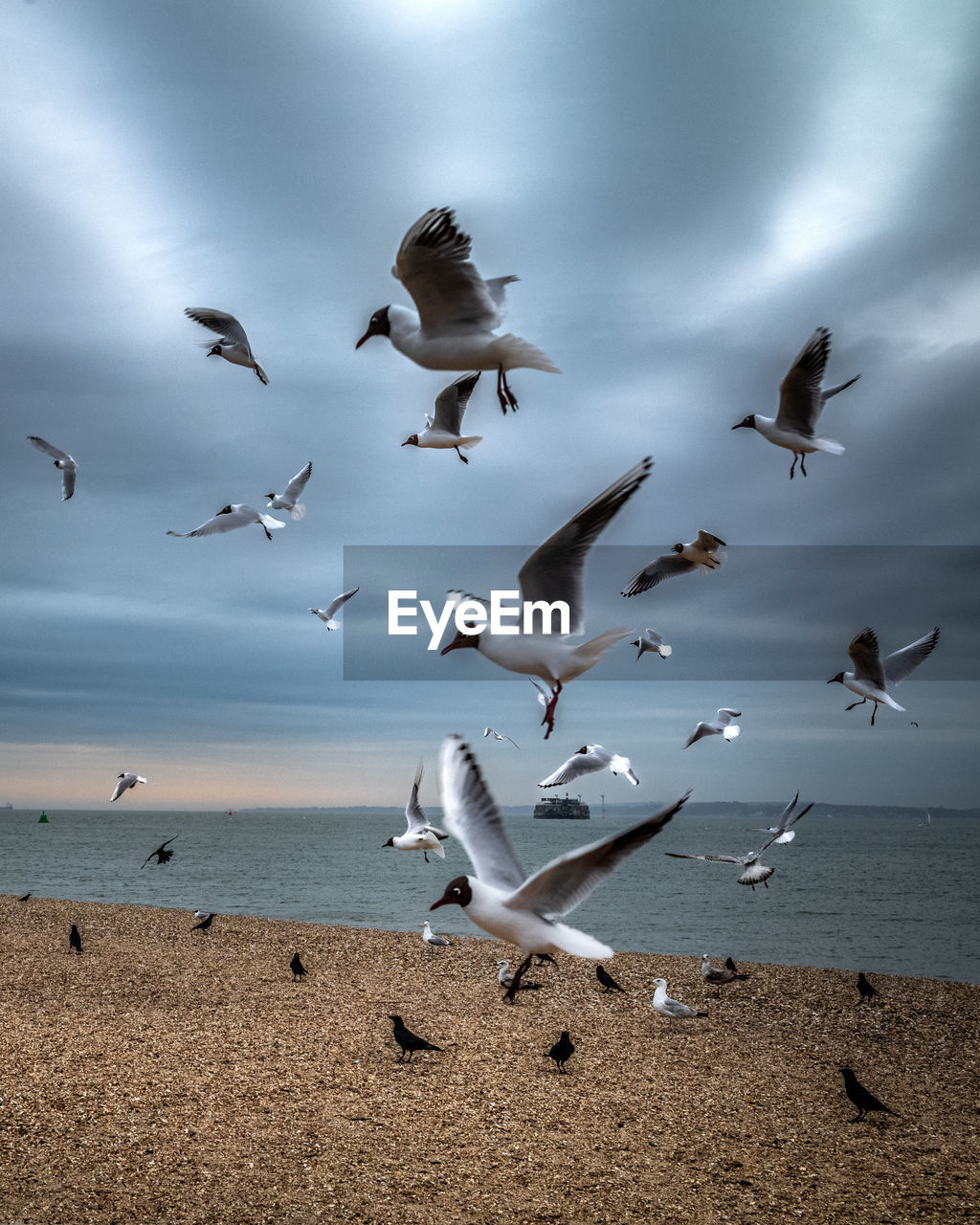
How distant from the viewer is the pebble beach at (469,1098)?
760 cm

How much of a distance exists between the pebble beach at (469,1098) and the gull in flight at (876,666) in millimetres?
4080

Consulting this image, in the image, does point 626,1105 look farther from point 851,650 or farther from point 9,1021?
point 9,1021

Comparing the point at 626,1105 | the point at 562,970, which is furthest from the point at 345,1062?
the point at 562,970

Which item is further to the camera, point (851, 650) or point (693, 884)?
point (693, 884)

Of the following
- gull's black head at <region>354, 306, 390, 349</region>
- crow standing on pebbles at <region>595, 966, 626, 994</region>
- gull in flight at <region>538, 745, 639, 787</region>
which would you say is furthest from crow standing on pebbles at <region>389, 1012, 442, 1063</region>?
gull's black head at <region>354, 306, 390, 349</region>

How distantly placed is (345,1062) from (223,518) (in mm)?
9034

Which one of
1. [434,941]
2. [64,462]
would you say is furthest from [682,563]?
[434,941]

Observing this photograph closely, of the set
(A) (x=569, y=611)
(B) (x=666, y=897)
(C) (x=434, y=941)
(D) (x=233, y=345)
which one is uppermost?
(D) (x=233, y=345)

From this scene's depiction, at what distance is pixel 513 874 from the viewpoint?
8.52 feet

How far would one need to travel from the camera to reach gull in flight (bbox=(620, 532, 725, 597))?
364 centimetres

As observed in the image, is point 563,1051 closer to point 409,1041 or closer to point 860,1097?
point 409,1041

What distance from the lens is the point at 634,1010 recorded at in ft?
45.6

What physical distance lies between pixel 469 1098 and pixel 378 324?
9497 mm

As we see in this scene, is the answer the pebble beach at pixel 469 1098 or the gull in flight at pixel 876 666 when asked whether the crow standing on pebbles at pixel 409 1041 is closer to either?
the pebble beach at pixel 469 1098
